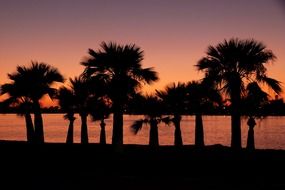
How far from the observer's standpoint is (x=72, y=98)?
30.2 metres

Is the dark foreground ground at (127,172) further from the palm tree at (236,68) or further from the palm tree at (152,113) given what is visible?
the palm tree at (152,113)

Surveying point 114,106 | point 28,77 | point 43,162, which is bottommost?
point 43,162

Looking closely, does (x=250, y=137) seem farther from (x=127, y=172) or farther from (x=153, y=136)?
(x=127, y=172)

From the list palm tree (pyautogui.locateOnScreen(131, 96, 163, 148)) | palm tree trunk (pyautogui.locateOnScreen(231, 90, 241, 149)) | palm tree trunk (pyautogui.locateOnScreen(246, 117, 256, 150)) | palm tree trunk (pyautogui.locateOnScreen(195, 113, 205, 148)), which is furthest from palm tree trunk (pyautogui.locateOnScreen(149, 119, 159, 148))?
palm tree trunk (pyautogui.locateOnScreen(231, 90, 241, 149))

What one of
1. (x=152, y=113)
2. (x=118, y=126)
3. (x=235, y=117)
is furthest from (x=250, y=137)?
(x=118, y=126)

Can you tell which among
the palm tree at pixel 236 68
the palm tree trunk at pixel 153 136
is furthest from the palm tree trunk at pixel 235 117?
the palm tree trunk at pixel 153 136

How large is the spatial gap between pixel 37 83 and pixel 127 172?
13.0m

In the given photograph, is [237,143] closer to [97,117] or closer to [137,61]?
[137,61]

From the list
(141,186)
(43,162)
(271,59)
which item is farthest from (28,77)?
(141,186)

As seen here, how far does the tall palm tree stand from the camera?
2444cm

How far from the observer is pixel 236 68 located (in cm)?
1788

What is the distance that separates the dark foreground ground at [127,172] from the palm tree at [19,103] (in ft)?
20.3

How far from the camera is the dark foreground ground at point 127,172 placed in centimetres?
1046

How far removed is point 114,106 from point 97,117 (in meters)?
10.9
